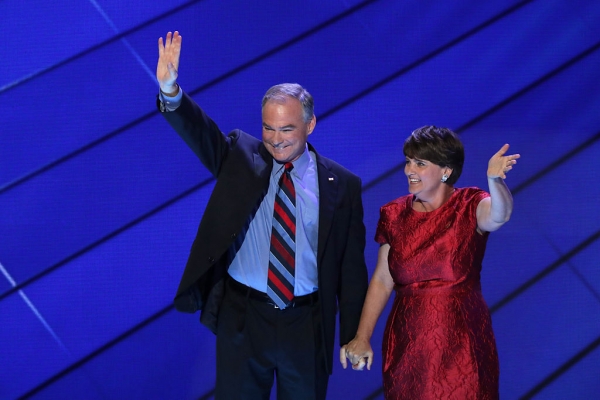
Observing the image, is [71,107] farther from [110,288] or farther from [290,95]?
[290,95]

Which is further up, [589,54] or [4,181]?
[4,181]

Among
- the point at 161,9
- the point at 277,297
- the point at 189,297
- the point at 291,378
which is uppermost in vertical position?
the point at 161,9

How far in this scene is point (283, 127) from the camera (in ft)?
7.06

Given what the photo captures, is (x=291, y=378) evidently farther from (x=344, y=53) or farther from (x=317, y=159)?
(x=344, y=53)

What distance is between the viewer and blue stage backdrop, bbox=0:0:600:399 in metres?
3.09

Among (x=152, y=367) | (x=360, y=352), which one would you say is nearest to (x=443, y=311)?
(x=360, y=352)

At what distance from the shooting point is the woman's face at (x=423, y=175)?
2.16 meters

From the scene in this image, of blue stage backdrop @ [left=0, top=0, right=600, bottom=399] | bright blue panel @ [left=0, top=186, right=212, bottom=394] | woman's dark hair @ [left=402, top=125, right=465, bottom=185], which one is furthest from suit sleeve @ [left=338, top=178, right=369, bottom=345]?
bright blue panel @ [left=0, top=186, right=212, bottom=394]

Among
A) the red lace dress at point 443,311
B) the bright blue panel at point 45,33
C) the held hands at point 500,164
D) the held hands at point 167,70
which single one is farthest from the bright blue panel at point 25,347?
the held hands at point 500,164

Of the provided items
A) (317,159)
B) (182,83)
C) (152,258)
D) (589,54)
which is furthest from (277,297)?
(589,54)

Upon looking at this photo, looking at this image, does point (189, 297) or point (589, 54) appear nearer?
point (189, 297)

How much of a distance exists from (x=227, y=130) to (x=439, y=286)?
1311 mm

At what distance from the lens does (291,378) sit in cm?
226

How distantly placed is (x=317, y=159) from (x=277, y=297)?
0.44 metres
